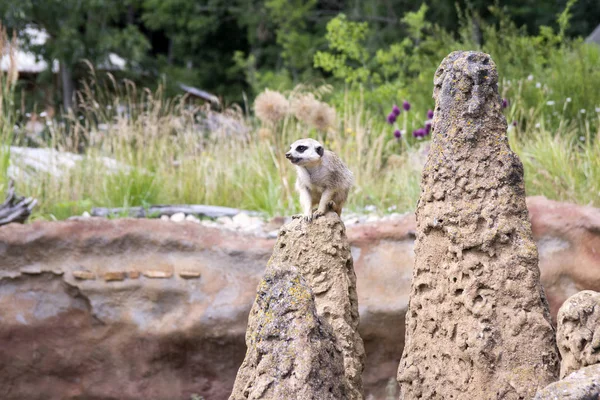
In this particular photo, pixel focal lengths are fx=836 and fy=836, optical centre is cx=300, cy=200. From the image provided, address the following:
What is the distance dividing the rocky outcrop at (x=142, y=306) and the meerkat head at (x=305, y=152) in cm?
184

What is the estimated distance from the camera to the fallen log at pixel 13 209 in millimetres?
6402

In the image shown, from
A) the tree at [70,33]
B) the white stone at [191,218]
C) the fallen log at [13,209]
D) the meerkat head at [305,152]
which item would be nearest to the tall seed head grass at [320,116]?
the white stone at [191,218]

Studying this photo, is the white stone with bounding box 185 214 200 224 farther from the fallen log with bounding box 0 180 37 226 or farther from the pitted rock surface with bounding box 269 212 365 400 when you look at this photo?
the pitted rock surface with bounding box 269 212 365 400

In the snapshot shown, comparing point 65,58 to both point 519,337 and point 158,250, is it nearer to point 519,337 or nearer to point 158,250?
point 158,250

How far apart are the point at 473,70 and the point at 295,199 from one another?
5271 mm

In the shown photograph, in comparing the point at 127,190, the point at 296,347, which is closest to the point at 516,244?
the point at 296,347

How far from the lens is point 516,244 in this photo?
8.89ft

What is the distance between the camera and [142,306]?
17.6 feet

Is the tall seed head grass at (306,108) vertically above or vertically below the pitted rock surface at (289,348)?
above

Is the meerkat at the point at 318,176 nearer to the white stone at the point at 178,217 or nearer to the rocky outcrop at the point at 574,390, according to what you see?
the rocky outcrop at the point at 574,390

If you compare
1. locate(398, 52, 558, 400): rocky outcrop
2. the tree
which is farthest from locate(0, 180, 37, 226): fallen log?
the tree

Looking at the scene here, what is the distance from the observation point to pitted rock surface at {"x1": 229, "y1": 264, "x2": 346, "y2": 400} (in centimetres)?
232

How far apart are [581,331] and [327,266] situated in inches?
43.4

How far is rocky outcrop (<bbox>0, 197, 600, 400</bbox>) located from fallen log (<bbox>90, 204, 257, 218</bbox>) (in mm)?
2322
